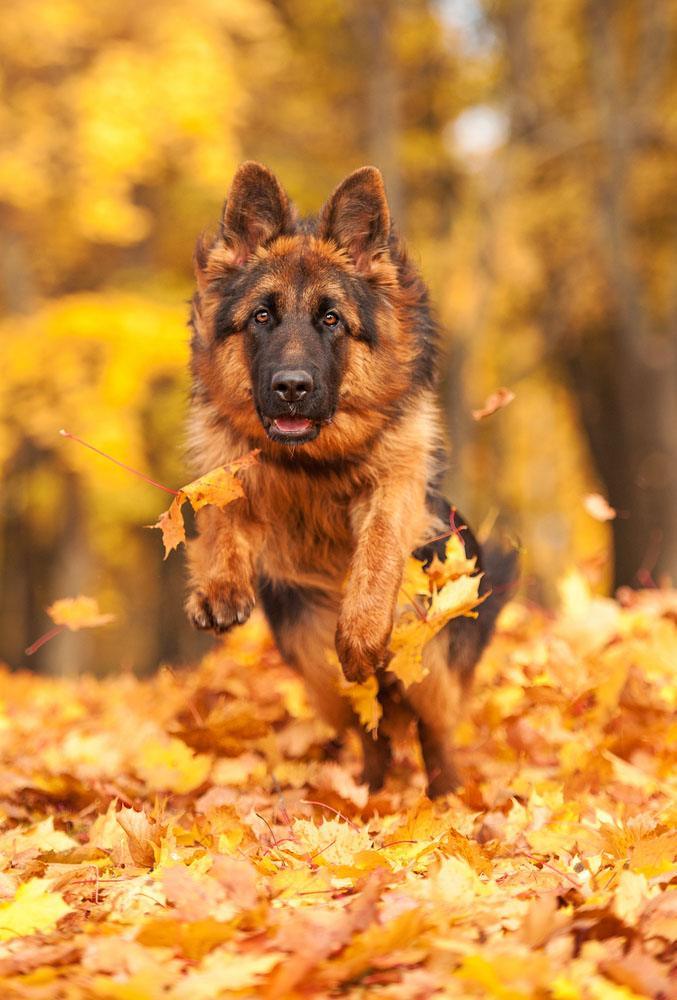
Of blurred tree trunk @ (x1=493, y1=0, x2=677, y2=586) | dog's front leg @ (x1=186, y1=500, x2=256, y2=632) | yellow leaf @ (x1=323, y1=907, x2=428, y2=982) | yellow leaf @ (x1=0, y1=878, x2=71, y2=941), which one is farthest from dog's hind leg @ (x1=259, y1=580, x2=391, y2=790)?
blurred tree trunk @ (x1=493, y1=0, x2=677, y2=586)

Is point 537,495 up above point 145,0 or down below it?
below

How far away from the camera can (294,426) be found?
4.08 metres

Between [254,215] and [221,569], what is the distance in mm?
1429

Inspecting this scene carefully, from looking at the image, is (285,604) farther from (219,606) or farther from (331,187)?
(331,187)

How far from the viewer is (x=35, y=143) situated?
46.6 ft

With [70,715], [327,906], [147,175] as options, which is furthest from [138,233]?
[327,906]

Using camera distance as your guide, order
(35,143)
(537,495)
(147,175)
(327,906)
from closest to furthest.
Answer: (327,906), (35,143), (147,175), (537,495)

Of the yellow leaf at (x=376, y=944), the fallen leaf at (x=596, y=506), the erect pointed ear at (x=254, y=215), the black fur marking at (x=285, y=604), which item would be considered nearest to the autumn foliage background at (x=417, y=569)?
the yellow leaf at (x=376, y=944)

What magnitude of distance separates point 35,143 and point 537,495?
Answer: 55.3 feet

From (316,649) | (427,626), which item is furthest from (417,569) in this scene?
(316,649)

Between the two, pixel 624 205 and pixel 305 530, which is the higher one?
pixel 624 205

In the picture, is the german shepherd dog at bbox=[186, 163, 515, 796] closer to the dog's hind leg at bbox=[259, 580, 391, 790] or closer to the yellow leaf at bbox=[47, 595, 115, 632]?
the dog's hind leg at bbox=[259, 580, 391, 790]

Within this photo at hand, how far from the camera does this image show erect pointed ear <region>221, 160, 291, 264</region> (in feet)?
14.5

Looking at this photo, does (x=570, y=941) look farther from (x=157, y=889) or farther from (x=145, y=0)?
(x=145, y=0)
